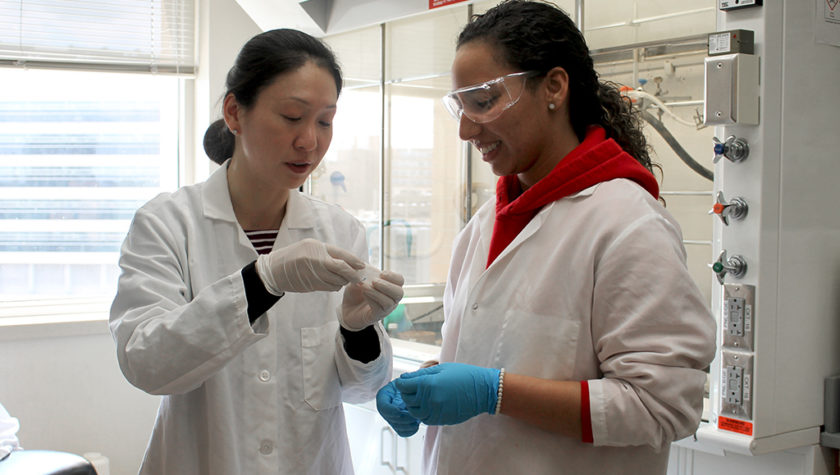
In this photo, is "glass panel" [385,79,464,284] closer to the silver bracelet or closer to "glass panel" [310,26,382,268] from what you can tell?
"glass panel" [310,26,382,268]

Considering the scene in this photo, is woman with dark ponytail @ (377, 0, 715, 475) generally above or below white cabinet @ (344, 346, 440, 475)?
above

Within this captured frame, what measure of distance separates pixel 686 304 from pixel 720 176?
2.57 ft

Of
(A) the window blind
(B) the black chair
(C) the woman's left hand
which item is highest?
(A) the window blind

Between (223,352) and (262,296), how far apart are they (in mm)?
106

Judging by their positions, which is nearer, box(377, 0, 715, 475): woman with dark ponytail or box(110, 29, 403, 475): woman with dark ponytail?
box(377, 0, 715, 475): woman with dark ponytail

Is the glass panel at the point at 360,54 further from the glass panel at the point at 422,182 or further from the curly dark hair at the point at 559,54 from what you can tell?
the curly dark hair at the point at 559,54

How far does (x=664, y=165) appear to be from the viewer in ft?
8.23

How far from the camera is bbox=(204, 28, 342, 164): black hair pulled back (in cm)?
129

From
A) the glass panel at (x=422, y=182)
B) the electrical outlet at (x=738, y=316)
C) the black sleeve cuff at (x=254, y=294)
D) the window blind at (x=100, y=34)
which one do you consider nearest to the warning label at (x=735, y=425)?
the electrical outlet at (x=738, y=316)

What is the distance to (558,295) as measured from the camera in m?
1.08

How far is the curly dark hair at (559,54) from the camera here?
114cm

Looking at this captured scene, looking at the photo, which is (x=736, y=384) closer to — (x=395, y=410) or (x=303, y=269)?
(x=395, y=410)

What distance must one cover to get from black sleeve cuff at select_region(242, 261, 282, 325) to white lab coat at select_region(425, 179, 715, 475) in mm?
339

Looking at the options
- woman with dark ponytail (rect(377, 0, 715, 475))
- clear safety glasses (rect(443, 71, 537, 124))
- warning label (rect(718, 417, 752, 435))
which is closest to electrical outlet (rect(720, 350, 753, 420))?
warning label (rect(718, 417, 752, 435))
